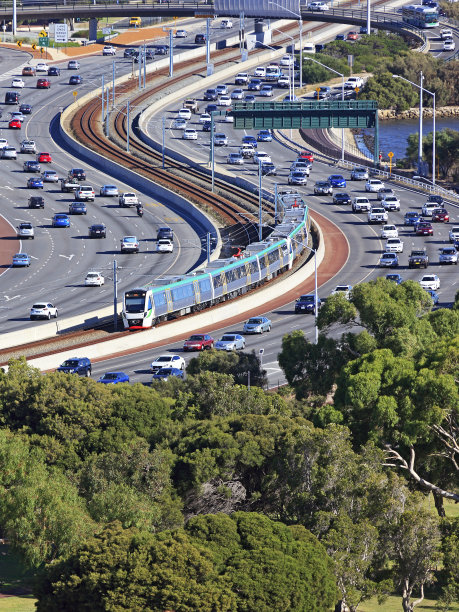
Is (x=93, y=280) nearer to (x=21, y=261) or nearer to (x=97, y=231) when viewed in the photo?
(x=21, y=261)

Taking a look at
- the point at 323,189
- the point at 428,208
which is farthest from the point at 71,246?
the point at 428,208

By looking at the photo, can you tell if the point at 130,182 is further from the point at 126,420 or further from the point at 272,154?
the point at 126,420

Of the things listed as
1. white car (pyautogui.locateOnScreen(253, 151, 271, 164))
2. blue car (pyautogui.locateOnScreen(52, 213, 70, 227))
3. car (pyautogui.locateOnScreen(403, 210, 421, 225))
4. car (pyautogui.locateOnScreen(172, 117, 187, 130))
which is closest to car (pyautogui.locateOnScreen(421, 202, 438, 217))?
car (pyautogui.locateOnScreen(403, 210, 421, 225))

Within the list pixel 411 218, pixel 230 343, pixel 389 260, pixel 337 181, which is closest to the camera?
pixel 230 343

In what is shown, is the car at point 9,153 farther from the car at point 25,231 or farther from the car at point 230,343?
the car at point 230,343

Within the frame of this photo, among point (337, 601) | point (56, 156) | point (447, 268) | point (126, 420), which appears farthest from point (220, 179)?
point (337, 601)

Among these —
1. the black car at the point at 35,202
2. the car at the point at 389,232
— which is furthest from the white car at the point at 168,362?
the black car at the point at 35,202
